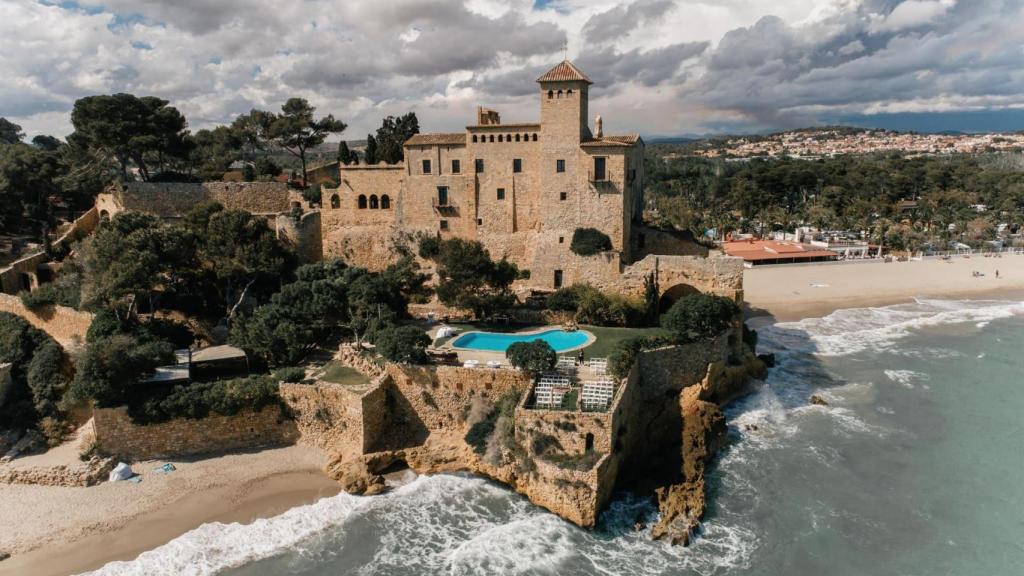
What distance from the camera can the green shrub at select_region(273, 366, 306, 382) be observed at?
23.1 meters

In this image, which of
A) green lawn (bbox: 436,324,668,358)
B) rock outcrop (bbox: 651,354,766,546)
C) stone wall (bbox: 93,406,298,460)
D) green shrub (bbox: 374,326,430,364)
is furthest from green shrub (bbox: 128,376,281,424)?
rock outcrop (bbox: 651,354,766,546)

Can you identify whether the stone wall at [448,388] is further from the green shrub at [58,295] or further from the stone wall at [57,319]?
the green shrub at [58,295]

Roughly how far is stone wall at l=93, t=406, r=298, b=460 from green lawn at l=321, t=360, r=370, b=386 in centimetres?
216

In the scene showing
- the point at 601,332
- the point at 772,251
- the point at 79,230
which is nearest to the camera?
the point at 601,332

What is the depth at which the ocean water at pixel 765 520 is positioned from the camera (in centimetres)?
1700

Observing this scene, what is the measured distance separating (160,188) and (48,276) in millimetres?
7361

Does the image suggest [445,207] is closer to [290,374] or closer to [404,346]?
[404,346]

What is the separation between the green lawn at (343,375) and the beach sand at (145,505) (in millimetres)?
2678

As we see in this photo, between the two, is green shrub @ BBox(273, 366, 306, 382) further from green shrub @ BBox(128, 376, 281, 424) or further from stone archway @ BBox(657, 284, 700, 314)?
stone archway @ BBox(657, 284, 700, 314)

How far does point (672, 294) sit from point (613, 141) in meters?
8.27

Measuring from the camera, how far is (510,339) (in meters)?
26.5

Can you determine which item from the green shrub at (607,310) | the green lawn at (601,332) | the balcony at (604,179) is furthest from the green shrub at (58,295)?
the balcony at (604,179)

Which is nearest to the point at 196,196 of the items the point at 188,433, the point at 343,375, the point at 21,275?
the point at 21,275

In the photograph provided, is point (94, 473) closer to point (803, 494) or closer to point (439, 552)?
point (439, 552)
